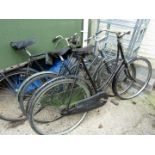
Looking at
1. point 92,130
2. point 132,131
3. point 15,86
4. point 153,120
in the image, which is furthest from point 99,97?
point 15,86

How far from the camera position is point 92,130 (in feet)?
7.73

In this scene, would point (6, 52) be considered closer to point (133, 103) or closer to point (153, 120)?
point (133, 103)

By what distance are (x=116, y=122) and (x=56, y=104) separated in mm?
896

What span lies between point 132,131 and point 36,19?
2.00 metres

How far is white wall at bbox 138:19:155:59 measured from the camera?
303 centimetres

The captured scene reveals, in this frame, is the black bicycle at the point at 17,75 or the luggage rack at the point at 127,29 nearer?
the black bicycle at the point at 17,75

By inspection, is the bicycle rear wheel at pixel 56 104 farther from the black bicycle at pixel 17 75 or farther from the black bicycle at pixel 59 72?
the black bicycle at pixel 17 75

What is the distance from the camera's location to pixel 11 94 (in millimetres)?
2844

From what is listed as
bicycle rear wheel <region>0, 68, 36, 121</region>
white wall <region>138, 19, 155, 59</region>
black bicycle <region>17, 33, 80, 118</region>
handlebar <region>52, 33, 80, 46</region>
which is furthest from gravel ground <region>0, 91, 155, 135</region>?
handlebar <region>52, 33, 80, 46</region>

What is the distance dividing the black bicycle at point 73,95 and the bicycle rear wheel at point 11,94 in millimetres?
344

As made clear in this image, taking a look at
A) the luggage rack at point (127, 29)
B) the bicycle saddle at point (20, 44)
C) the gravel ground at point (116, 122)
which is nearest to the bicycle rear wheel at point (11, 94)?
the gravel ground at point (116, 122)

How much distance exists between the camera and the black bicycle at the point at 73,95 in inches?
78.4

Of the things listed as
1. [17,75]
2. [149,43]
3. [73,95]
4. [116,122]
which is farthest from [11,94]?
[149,43]

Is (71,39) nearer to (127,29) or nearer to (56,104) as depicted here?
(56,104)
